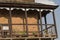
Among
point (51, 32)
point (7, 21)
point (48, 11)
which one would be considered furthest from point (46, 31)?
point (7, 21)

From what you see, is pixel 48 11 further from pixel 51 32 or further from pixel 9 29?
pixel 9 29

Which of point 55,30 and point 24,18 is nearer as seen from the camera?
point 55,30

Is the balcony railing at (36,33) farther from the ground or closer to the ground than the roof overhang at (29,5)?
closer to the ground

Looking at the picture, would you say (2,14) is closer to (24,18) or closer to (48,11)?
(24,18)

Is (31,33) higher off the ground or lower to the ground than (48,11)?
lower

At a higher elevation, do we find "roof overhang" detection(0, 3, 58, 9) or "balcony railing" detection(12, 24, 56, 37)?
"roof overhang" detection(0, 3, 58, 9)

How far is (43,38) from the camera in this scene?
1128 inches

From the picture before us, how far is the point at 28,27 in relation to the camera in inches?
1230

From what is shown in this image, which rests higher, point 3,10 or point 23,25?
point 3,10

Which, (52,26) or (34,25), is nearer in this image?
(52,26)

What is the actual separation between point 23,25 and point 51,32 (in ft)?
13.6

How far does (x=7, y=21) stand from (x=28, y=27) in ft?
9.26

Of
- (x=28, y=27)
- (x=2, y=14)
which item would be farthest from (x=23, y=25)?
(x=2, y=14)

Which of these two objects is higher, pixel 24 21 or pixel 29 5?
pixel 29 5
